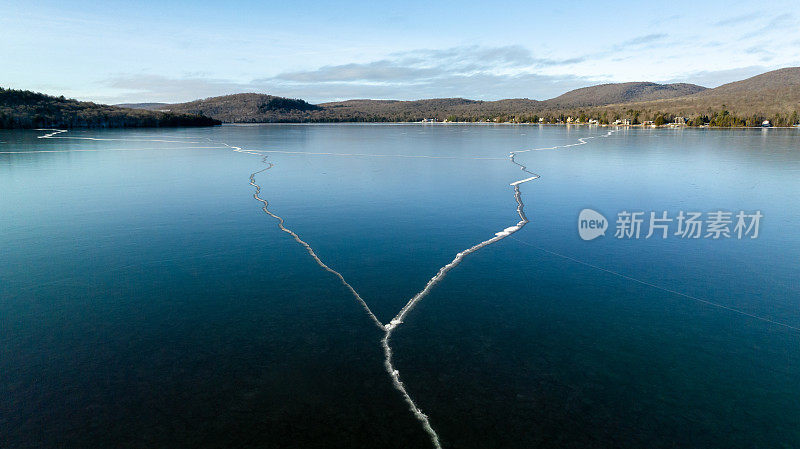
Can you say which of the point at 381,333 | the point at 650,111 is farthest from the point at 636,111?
the point at 381,333

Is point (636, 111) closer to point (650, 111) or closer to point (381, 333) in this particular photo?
point (650, 111)

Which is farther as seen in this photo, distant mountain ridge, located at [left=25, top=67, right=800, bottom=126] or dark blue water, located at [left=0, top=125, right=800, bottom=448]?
distant mountain ridge, located at [left=25, top=67, right=800, bottom=126]

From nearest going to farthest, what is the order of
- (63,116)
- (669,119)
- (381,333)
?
(381,333) → (63,116) → (669,119)

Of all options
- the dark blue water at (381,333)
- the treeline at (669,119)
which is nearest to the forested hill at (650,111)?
the treeline at (669,119)

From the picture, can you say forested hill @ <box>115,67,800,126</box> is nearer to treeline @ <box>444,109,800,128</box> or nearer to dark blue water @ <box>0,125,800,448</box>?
treeline @ <box>444,109,800,128</box>

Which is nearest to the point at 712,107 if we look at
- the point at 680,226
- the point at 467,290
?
the point at 680,226

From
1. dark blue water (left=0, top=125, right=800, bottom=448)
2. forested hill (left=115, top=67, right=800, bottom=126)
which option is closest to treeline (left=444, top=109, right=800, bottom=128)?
forested hill (left=115, top=67, right=800, bottom=126)

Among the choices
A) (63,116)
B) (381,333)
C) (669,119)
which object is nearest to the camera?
(381,333)
